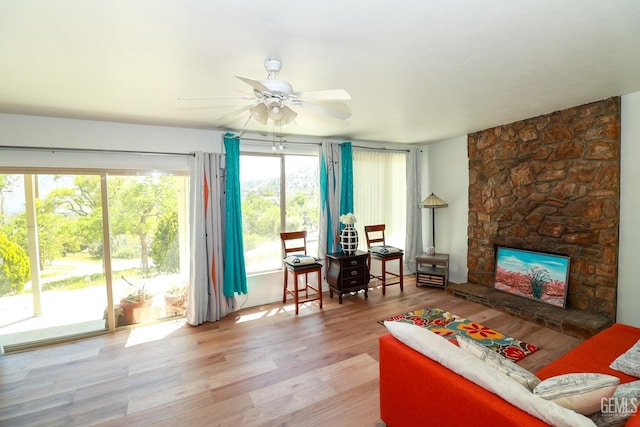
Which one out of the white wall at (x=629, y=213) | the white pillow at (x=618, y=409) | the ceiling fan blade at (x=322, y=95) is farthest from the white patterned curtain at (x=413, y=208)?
the white pillow at (x=618, y=409)

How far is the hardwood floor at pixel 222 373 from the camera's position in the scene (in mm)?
2039

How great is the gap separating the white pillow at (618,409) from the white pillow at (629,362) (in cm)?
73

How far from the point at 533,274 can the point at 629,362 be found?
2.04 m

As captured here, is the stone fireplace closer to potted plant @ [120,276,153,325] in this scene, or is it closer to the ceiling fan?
the ceiling fan

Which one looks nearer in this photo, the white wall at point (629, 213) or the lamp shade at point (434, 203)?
the white wall at point (629, 213)

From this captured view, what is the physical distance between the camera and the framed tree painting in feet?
10.9

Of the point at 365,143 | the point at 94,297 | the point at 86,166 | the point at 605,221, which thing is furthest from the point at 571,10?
the point at 94,297

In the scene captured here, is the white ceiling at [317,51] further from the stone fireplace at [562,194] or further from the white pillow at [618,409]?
the white pillow at [618,409]

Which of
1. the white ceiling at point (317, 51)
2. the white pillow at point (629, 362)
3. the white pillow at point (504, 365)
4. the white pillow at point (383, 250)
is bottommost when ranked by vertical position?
the white pillow at point (629, 362)

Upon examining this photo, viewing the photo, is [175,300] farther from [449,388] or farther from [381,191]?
[381,191]

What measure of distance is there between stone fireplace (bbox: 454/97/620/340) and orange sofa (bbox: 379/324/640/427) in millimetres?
1124

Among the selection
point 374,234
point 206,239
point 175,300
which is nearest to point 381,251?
point 374,234

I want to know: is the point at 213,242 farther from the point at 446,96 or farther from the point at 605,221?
the point at 605,221

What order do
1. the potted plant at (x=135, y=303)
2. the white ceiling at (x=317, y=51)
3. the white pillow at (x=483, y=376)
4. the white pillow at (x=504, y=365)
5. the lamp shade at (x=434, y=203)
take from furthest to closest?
the lamp shade at (x=434, y=203), the potted plant at (x=135, y=303), the white ceiling at (x=317, y=51), the white pillow at (x=504, y=365), the white pillow at (x=483, y=376)
